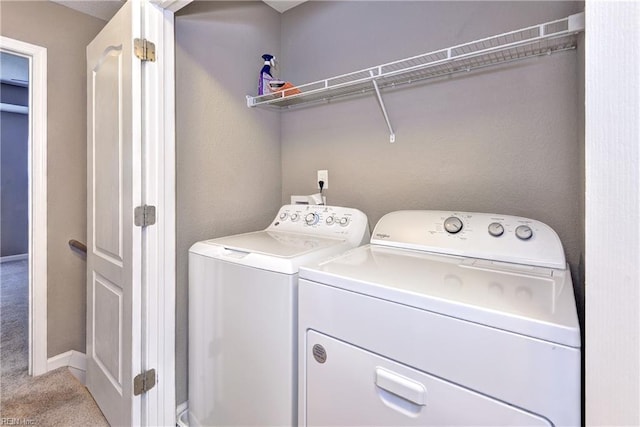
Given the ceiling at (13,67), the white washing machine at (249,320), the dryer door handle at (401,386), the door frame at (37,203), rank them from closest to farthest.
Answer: the dryer door handle at (401,386) → the white washing machine at (249,320) → the door frame at (37,203) → the ceiling at (13,67)

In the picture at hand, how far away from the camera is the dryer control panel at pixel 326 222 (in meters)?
1.52

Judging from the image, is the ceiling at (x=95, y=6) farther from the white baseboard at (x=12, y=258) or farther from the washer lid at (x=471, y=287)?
the white baseboard at (x=12, y=258)

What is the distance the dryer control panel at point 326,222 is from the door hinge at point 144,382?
0.93 m

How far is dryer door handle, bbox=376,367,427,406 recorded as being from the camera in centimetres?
74

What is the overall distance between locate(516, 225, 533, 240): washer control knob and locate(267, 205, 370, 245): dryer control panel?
66 centimetres

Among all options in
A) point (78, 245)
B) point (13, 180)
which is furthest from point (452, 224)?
point (13, 180)

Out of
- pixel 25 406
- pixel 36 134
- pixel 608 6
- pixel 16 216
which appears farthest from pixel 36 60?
pixel 16 216

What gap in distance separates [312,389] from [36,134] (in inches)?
85.5

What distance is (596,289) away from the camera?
0.47 m

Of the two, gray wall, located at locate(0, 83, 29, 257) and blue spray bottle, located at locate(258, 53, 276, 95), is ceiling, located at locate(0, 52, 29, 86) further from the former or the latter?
blue spray bottle, located at locate(258, 53, 276, 95)

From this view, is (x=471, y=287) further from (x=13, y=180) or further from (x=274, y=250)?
(x=13, y=180)

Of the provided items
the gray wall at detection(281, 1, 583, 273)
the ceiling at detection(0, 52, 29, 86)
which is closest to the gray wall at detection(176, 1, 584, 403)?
the gray wall at detection(281, 1, 583, 273)

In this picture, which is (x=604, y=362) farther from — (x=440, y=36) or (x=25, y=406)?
(x=25, y=406)

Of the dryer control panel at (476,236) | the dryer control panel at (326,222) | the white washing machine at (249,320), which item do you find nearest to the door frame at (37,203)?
the white washing machine at (249,320)
